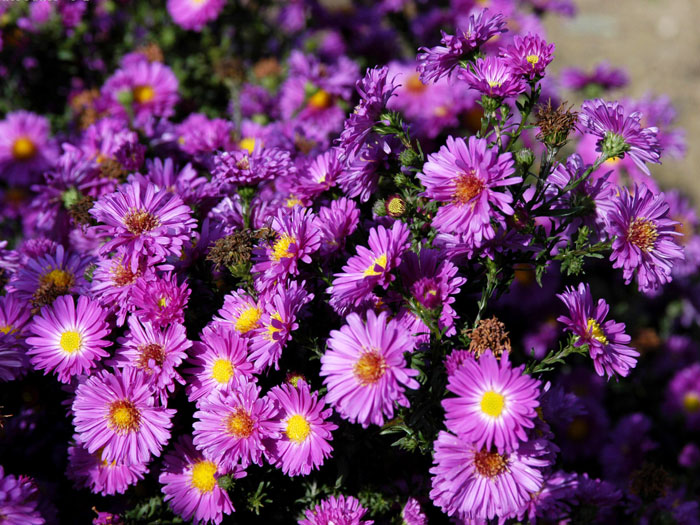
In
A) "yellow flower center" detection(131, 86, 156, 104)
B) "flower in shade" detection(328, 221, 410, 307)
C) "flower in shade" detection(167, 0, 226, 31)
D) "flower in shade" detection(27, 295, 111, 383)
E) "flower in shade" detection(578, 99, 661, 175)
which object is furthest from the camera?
"flower in shade" detection(167, 0, 226, 31)

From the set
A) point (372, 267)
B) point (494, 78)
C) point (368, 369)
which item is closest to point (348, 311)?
point (372, 267)

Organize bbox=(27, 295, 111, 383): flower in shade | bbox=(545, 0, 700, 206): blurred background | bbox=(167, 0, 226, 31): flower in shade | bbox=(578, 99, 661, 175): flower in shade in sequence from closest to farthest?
bbox=(578, 99, 661, 175): flower in shade < bbox=(27, 295, 111, 383): flower in shade < bbox=(167, 0, 226, 31): flower in shade < bbox=(545, 0, 700, 206): blurred background

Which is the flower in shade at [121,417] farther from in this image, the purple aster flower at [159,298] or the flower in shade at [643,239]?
the flower in shade at [643,239]

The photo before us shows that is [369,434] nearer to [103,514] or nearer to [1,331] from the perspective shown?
[103,514]

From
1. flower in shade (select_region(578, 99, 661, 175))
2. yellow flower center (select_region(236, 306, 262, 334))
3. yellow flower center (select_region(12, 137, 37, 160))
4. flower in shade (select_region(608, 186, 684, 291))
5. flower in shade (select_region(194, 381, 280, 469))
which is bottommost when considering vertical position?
flower in shade (select_region(194, 381, 280, 469))

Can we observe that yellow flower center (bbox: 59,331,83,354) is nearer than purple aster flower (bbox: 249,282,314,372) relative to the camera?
No

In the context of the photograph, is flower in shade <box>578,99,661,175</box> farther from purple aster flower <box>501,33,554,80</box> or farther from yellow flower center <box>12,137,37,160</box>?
yellow flower center <box>12,137,37,160</box>

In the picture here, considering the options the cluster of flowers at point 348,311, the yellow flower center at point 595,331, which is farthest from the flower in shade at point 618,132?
the yellow flower center at point 595,331

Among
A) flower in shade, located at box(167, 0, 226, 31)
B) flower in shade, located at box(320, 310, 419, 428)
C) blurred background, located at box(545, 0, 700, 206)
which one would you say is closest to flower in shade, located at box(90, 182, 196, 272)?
flower in shade, located at box(320, 310, 419, 428)
